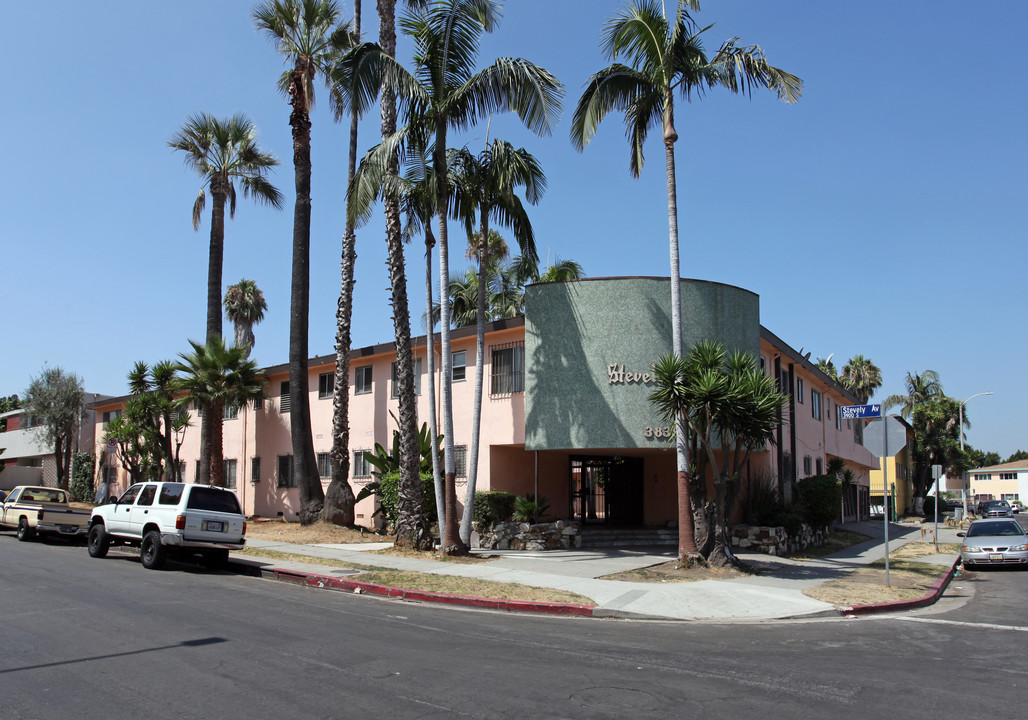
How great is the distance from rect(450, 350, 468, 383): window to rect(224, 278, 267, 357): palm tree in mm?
30034

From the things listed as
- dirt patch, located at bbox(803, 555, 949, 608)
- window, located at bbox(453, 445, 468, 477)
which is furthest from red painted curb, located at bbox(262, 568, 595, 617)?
window, located at bbox(453, 445, 468, 477)

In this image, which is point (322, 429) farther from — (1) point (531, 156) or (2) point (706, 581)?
(2) point (706, 581)

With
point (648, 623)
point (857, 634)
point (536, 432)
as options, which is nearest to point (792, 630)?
point (857, 634)

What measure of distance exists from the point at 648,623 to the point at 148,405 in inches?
1055

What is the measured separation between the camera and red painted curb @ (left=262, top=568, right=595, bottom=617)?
11930 millimetres

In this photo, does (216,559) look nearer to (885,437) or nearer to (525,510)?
(525,510)

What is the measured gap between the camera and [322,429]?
27.6 meters

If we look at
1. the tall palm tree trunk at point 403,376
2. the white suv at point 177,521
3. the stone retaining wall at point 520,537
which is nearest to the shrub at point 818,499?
the stone retaining wall at point 520,537

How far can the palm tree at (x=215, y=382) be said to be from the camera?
27703 millimetres

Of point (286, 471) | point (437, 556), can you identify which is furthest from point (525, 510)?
point (286, 471)

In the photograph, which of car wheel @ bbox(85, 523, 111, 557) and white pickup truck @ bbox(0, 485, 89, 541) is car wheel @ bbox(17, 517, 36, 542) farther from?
car wheel @ bbox(85, 523, 111, 557)

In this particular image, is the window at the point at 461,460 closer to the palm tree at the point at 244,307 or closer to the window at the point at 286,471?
the window at the point at 286,471

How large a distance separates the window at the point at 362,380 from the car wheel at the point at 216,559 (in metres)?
10.3

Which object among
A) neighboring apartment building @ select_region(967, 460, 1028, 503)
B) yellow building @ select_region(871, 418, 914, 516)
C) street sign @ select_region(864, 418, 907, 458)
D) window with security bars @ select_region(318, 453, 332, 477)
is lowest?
neighboring apartment building @ select_region(967, 460, 1028, 503)
